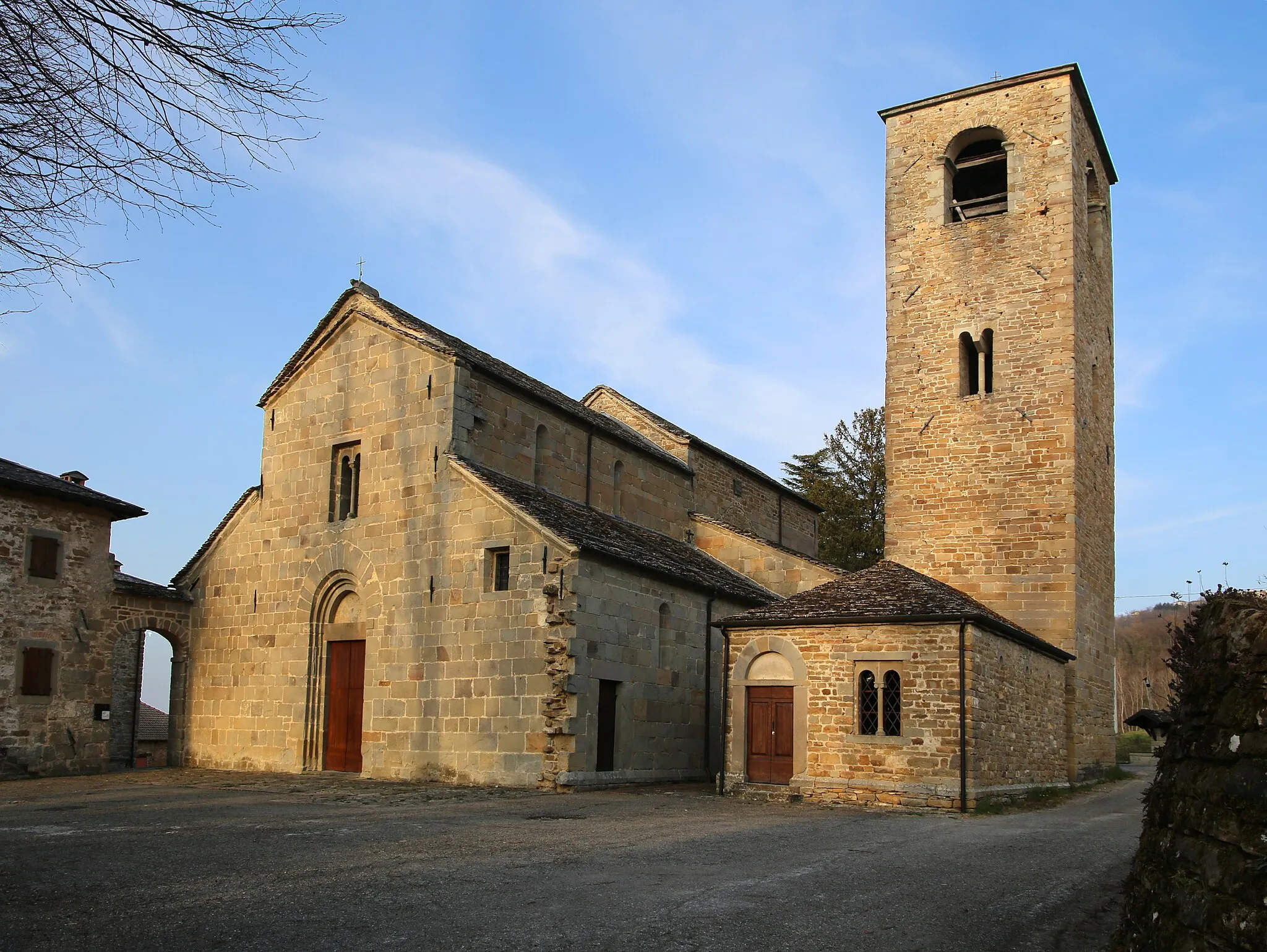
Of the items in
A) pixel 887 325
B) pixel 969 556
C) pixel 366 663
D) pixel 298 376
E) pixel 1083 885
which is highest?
pixel 887 325

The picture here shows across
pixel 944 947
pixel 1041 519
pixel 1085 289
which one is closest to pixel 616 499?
pixel 1041 519

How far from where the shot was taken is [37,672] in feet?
75.8

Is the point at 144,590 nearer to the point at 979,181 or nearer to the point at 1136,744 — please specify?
the point at 979,181

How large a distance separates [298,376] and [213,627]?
21.2ft

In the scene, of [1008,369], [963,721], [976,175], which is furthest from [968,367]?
[963,721]

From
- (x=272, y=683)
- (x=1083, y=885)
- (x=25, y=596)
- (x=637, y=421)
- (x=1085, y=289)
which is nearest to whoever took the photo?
(x=1083, y=885)

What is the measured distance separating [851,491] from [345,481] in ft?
108

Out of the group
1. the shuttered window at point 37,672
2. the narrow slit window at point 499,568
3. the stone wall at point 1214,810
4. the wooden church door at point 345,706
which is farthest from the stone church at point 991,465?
the shuttered window at point 37,672

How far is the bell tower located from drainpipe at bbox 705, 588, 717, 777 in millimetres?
4967

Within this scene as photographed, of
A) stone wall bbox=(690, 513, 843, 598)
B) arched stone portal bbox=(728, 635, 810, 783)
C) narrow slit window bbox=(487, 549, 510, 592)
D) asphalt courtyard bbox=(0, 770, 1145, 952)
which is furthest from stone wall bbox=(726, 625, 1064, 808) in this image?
stone wall bbox=(690, 513, 843, 598)

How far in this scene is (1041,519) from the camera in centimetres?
2494

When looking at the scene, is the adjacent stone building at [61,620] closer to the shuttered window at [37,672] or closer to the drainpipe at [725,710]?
the shuttered window at [37,672]

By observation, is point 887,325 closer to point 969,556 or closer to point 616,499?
point 969,556

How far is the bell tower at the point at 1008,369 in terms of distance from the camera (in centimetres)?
2505
